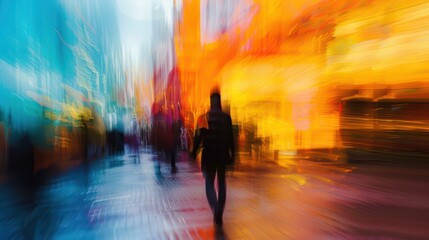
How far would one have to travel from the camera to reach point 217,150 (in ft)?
16.8

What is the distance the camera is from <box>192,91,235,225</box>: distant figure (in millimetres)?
5121

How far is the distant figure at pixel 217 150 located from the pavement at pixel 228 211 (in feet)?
1.09

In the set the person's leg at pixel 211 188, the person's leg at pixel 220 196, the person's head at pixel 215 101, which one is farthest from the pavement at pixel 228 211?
the person's head at pixel 215 101

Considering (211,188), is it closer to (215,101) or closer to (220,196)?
(220,196)

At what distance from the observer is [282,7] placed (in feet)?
65.6

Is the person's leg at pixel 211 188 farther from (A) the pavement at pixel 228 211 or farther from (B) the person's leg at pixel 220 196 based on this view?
(A) the pavement at pixel 228 211

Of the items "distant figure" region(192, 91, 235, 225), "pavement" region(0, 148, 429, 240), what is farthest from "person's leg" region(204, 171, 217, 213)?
"pavement" region(0, 148, 429, 240)

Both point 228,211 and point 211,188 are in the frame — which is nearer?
point 211,188

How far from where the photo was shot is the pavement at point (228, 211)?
4.67 meters

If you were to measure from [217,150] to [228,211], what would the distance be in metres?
1.21

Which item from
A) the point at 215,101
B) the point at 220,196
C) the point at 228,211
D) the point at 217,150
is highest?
the point at 215,101

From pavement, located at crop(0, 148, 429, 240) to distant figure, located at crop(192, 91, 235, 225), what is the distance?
33cm

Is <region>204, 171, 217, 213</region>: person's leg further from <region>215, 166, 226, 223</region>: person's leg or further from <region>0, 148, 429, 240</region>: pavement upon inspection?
<region>0, 148, 429, 240</region>: pavement

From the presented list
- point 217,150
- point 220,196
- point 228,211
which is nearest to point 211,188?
point 220,196
